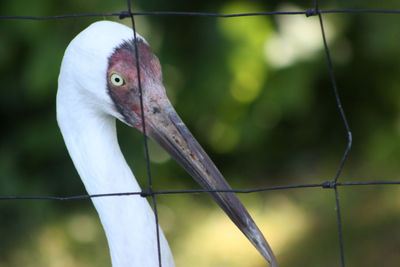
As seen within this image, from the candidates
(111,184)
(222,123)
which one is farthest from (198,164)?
(222,123)

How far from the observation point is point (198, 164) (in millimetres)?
1712

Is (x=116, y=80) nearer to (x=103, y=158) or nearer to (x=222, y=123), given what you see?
(x=103, y=158)

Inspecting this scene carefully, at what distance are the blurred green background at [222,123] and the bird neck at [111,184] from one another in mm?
1591

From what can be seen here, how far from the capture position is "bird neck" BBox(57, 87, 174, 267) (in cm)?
176

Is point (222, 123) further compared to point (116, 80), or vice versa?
point (222, 123)

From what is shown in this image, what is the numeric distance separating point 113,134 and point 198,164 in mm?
277

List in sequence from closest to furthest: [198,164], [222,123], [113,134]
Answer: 1. [198,164]
2. [113,134]
3. [222,123]

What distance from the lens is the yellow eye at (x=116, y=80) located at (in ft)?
5.68

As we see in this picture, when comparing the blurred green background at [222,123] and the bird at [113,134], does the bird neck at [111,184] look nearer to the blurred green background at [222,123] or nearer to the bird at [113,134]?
the bird at [113,134]

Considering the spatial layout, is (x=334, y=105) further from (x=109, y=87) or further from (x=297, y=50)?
(x=109, y=87)

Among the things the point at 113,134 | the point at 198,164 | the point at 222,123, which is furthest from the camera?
the point at 222,123

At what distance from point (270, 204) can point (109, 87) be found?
2.37 meters

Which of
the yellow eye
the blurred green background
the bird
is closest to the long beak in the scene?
the bird

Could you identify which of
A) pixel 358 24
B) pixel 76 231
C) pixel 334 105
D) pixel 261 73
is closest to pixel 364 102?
pixel 334 105
